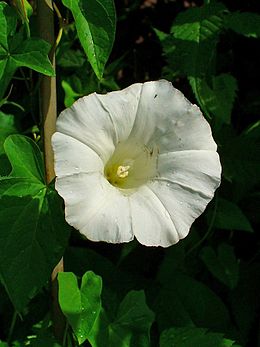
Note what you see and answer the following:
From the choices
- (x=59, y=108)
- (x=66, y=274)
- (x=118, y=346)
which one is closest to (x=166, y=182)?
(x=66, y=274)

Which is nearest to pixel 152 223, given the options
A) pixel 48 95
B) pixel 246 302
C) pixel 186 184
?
pixel 186 184

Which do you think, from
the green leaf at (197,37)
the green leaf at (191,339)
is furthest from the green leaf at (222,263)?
the green leaf at (197,37)

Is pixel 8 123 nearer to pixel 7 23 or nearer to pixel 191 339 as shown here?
pixel 7 23

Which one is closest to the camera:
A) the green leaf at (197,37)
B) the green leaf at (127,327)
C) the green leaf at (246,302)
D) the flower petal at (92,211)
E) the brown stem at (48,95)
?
the flower petal at (92,211)

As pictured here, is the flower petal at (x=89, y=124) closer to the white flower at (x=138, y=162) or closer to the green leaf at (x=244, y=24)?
the white flower at (x=138, y=162)

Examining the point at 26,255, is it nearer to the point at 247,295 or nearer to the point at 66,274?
the point at 66,274

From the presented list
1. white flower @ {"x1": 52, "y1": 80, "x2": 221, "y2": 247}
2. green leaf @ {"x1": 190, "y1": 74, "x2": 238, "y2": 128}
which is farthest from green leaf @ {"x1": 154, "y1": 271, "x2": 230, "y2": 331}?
white flower @ {"x1": 52, "y1": 80, "x2": 221, "y2": 247}
